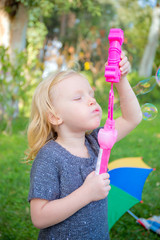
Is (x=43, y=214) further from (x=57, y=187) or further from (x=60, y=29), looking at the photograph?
(x=60, y=29)

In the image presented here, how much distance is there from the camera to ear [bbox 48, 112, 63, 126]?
1.53m

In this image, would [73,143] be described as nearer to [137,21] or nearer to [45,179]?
[45,179]

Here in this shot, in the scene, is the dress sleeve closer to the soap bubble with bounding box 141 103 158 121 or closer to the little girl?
the little girl

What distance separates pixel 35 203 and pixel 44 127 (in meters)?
0.45

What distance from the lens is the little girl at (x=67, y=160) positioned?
132 cm

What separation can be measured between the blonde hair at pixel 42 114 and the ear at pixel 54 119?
25 millimetres

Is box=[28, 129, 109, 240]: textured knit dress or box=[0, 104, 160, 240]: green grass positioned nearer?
box=[28, 129, 109, 240]: textured knit dress

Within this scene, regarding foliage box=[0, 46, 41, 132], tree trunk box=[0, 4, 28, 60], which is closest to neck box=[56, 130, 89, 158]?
foliage box=[0, 46, 41, 132]

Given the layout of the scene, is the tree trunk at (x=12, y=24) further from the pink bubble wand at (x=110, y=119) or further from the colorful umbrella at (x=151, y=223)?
the pink bubble wand at (x=110, y=119)

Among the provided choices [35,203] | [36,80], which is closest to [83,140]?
[35,203]

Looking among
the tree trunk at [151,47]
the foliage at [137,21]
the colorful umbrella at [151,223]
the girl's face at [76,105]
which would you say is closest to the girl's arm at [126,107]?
the girl's face at [76,105]

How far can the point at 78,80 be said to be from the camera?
60.9 inches

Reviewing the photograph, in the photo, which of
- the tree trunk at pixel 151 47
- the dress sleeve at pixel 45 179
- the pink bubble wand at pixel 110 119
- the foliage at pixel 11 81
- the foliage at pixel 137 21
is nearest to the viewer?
the pink bubble wand at pixel 110 119

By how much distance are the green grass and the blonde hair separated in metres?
1.13
